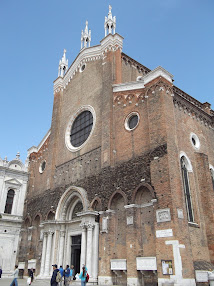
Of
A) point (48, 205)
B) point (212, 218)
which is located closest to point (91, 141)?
point (48, 205)

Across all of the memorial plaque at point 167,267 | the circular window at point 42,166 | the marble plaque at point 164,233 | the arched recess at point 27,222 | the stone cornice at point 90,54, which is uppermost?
the stone cornice at point 90,54

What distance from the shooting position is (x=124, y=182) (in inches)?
596

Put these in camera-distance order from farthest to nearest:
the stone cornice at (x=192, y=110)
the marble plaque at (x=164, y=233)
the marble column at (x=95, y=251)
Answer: the stone cornice at (x=192, y=110), the marble column at (x=95, y=251), the marble plaque at (x=164, y=233)

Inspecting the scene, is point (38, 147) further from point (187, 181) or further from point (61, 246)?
point (187, 181)

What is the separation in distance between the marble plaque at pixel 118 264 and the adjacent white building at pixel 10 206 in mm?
12151

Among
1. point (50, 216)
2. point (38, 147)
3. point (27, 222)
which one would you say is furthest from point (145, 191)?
point (38, 147)

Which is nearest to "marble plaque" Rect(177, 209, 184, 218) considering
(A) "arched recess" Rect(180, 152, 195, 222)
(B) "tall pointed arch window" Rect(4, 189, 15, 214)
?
(A) "arched recess" Rect(180, 152, 195, 222)

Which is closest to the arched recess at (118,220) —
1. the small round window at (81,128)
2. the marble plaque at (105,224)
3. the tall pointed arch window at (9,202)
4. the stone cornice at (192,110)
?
the marble plaque at (105,224)

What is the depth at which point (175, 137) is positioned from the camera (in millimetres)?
14336

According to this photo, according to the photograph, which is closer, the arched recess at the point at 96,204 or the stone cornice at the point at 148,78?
the stone cornice at the point at 148,78

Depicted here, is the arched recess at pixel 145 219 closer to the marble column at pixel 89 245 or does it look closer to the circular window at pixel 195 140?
the marble column at pixel 89 245

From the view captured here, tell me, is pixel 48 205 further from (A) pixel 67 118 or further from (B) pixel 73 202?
(A) pixel 67 118

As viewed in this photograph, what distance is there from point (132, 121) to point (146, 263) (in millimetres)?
7744

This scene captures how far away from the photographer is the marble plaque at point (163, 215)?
12.3 meters
